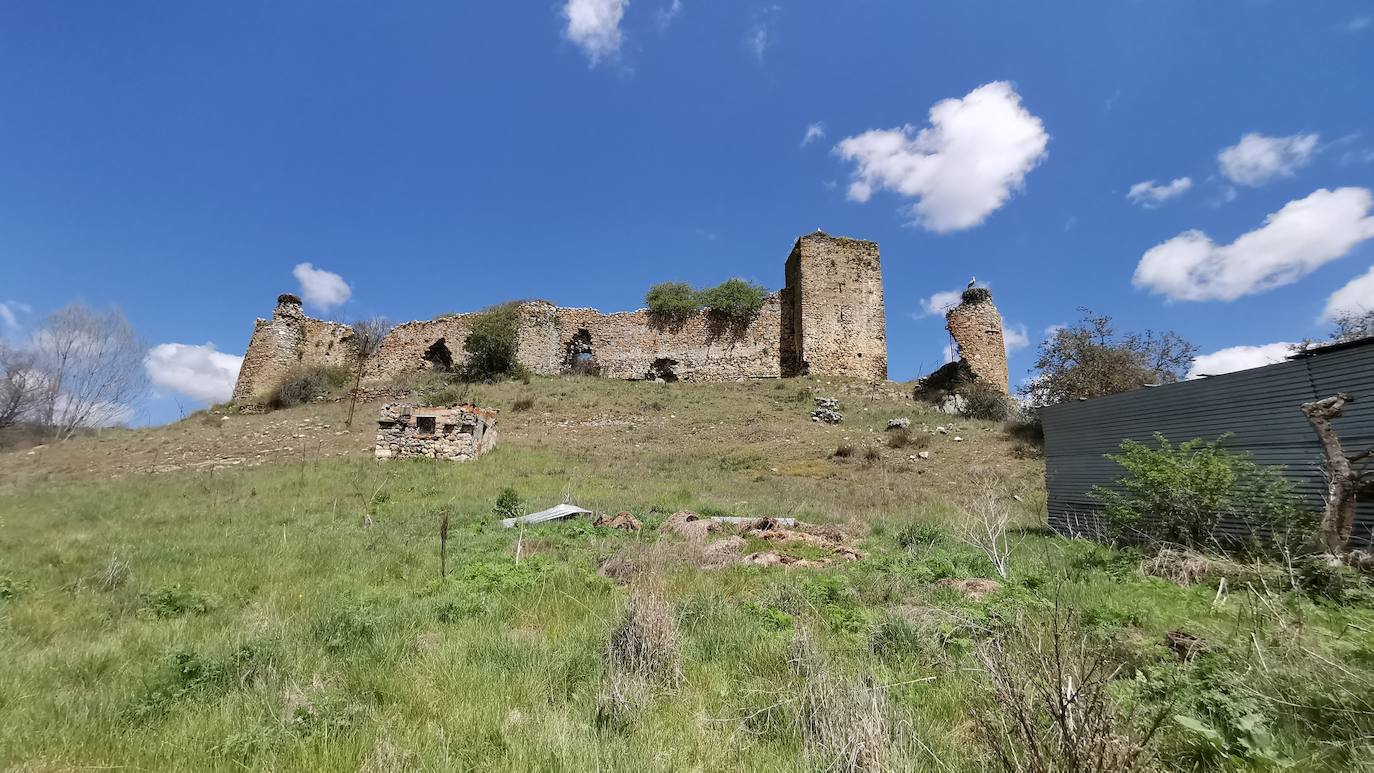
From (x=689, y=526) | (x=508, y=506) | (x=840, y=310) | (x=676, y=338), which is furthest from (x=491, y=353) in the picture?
(x=689, y=526)

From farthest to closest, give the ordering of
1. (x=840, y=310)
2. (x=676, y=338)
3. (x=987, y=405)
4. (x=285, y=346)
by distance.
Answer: (x=676, y=338), (x=285, y=346), (x=840, y=310), (x=987, y=405)

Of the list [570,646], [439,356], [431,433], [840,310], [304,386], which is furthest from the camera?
[439,356]

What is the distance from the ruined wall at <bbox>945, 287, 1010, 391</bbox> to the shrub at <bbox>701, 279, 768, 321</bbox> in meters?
8.98

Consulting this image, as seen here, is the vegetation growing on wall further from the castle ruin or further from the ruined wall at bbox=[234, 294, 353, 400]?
the ruined wall at bbox=[234, 294, 353, 400]

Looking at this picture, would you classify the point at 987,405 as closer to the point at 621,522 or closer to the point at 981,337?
the point at 981,337

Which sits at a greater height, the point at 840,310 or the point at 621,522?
the point at 840,310

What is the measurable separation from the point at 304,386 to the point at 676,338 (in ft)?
56.7

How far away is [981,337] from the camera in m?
24.4

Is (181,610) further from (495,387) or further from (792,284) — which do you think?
(792,284)

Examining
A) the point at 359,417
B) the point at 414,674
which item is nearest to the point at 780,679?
the point at 414,674

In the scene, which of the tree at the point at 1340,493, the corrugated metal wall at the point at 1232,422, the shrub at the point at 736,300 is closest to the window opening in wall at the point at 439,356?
the shrub at the point at 736,300

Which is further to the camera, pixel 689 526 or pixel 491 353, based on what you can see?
pixel 491 353

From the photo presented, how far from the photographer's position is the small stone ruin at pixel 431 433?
45.4ft

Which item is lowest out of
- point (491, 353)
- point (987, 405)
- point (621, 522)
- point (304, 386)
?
point (621, 522)
